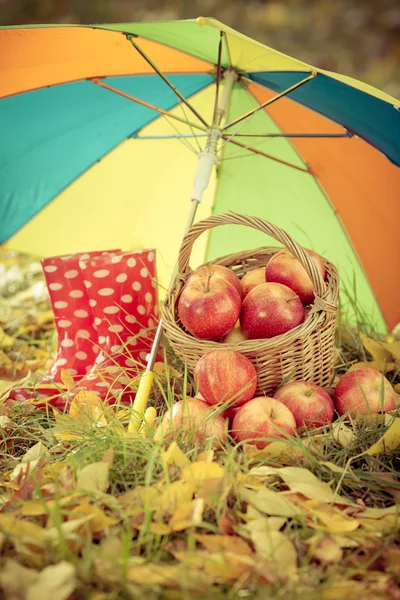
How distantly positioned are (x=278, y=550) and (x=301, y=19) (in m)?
6.15

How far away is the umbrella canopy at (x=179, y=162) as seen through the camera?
2047 mm

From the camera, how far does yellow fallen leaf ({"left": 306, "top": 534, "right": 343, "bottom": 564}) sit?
108 cm

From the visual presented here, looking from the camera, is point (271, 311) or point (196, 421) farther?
point (271, 311)

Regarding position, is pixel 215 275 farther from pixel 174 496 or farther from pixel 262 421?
pixel 174 496

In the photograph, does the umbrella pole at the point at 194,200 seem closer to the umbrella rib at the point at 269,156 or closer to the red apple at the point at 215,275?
the red apple at the point at 215,275

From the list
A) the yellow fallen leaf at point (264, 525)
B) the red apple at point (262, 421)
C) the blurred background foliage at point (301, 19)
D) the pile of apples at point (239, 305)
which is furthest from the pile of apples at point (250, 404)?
the blurred background foliage at point (301, 19)

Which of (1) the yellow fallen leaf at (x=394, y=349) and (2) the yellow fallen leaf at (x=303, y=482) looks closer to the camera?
(2) the yellow fallen leaf at (x=303, y=482)

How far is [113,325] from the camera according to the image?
199cm

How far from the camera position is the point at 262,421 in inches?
56.8

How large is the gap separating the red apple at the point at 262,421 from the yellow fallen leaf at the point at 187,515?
11.2 inches

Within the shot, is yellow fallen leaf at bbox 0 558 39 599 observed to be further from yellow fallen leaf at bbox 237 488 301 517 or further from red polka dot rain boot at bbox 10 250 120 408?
red polka dot rain boot at bbox 10 250 120 408

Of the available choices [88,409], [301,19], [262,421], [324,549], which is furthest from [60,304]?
[301,19]

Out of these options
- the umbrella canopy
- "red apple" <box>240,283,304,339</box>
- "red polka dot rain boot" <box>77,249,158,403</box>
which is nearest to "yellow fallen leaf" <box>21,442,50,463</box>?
"red polka dot rain boot" <box>77,249,158,403</box>

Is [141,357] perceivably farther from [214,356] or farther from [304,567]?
[304,567]
